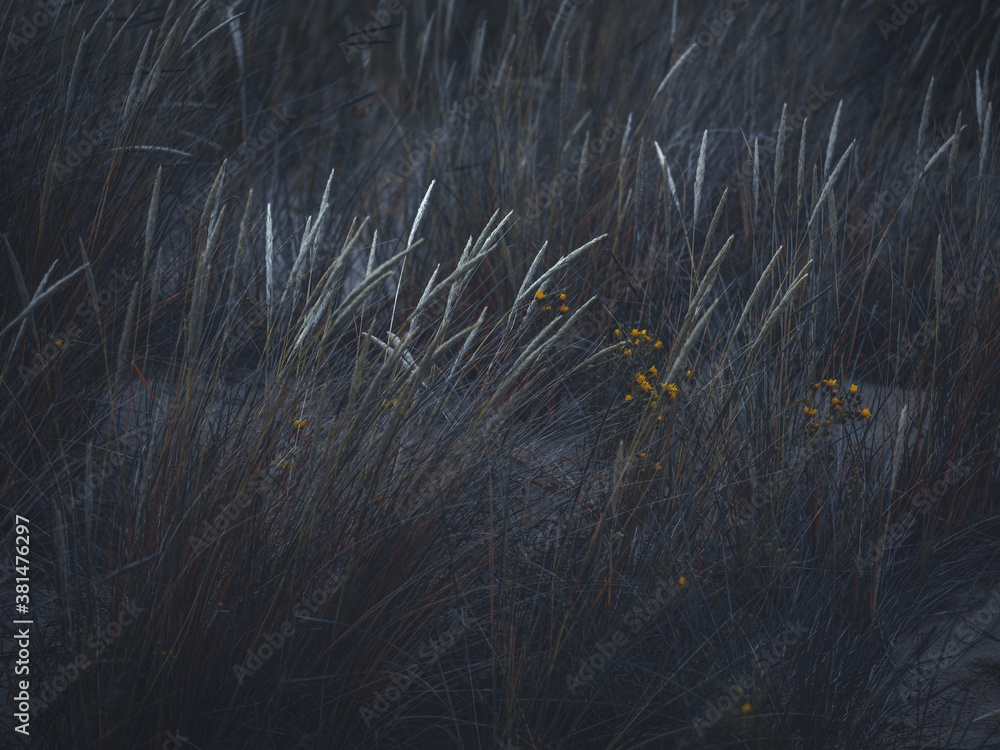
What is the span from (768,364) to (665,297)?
0.35 metres

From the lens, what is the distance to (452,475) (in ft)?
4.84

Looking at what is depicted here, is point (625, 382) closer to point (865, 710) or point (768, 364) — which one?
point (768, 364)

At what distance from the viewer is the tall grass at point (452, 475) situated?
130 cm

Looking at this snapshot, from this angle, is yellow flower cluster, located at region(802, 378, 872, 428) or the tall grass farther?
yellow flower cluster, located at region(802, 378, 872, 428)

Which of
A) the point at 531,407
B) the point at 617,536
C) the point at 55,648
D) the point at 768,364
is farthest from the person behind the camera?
the point at 531,407

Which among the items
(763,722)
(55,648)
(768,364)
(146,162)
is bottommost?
(763,722)

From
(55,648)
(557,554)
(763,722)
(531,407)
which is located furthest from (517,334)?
(55,648)

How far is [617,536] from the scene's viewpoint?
1494 millimetres

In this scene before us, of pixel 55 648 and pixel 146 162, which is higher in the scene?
pixel 146 162

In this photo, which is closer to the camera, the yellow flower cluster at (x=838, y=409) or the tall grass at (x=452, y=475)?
the tall grass at (x=452, y=475)

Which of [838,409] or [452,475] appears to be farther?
[838,409]

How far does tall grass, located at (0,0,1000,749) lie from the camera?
4.25ft

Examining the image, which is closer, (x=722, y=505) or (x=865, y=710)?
(x=865, y=710)

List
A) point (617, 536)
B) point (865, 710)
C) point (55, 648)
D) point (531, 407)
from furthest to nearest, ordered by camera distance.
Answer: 1. point (531, 407)
2. point (617, 536)
3. point (865, 710)
4. point (55, 648)
